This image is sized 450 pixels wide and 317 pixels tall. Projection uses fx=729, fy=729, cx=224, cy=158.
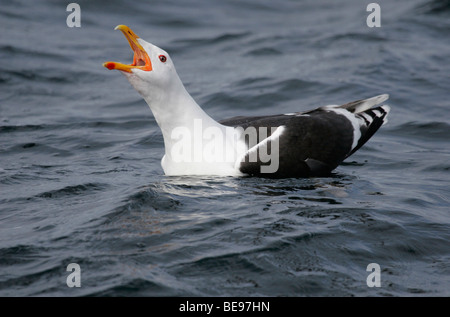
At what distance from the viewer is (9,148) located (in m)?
9.70

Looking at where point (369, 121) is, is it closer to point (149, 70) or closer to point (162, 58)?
point (162, 58)

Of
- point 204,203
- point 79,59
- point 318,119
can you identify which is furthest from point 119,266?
point 79,59

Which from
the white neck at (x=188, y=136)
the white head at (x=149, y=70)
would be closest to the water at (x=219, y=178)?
the white neck at (x=188, y=136)

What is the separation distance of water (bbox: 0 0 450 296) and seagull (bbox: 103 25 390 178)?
0.58 ft

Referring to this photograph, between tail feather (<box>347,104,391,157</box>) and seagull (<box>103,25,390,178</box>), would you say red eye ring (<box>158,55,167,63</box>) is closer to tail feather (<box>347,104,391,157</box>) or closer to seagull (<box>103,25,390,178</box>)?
seagull (<box>103,25,390,178</box>)

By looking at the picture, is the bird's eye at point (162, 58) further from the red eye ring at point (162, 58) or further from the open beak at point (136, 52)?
the open beak at point (136, 52)

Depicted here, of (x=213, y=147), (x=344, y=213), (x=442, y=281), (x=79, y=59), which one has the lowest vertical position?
(x=442, y=281)

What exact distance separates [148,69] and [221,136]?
3.50ft

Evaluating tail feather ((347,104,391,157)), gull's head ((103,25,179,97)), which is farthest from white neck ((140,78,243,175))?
tail feather ((347,104,391,157))

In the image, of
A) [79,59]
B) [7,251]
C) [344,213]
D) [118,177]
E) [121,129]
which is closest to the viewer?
[7,251]

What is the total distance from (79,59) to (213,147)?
306 inches

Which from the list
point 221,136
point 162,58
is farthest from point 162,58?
point 221,136

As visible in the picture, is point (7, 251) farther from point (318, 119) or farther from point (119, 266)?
point (318, 119)

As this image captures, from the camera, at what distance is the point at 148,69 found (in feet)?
24.2
